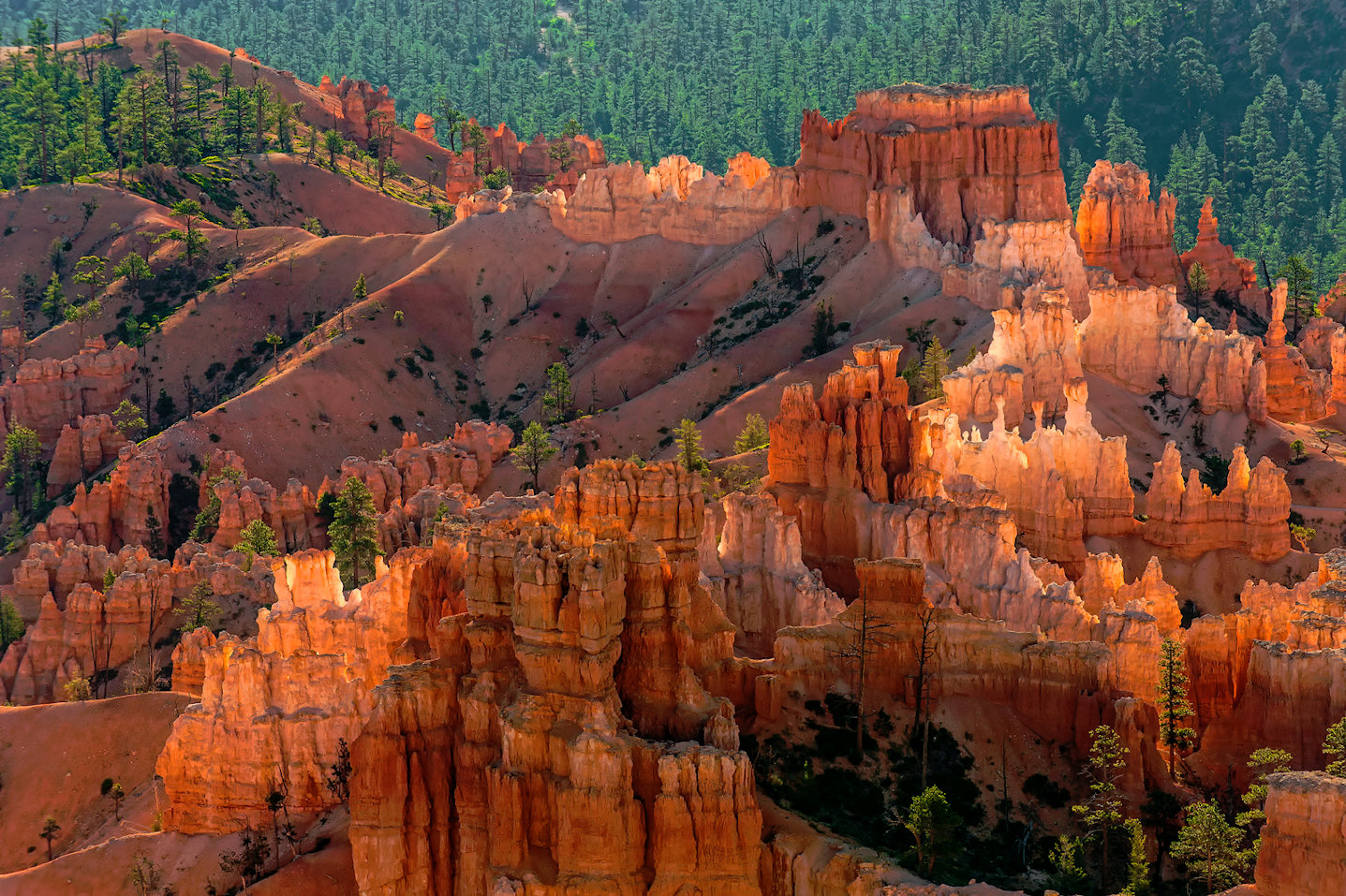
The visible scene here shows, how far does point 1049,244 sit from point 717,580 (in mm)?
52420

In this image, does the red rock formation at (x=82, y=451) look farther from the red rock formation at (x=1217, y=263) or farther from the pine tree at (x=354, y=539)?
the red rock formation at (x=1217, y=263)

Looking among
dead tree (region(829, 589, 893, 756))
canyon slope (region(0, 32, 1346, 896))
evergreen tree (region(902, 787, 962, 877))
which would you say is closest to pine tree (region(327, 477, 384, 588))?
canyon slope (region(0, 32, 1346, 896))

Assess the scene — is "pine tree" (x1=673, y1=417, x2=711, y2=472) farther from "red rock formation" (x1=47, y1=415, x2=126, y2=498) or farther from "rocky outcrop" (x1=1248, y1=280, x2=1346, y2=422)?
"red rock formation" (x1=47, y1=415, x2=126, y2=498)

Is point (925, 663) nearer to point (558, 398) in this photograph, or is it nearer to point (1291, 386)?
point (1291, 386)

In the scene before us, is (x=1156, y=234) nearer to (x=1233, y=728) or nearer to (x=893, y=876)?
(x=1233, y=728)

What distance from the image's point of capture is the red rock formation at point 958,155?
5448 inches

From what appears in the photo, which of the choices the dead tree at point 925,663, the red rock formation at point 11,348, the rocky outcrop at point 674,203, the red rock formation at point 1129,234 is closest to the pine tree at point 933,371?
the red rock formation at point 1129,234

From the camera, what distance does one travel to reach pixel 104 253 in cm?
17250

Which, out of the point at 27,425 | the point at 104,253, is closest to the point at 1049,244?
the point at 27,425

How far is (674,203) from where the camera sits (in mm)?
160375

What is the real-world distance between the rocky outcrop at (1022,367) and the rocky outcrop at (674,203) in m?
48.1

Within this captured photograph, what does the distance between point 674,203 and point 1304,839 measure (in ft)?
379

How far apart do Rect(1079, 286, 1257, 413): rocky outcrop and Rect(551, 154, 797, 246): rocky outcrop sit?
148 feet

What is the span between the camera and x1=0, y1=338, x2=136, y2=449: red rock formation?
148875 mm
